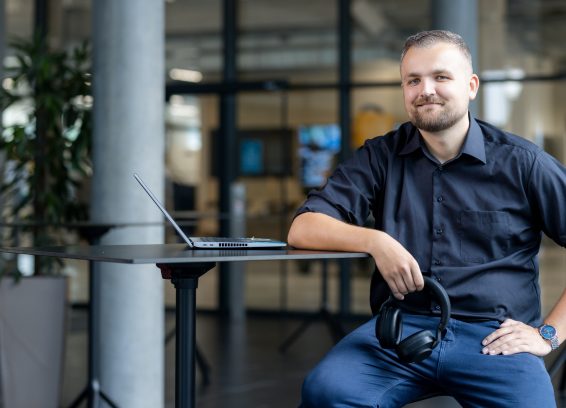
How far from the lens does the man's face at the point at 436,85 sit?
2.58 m

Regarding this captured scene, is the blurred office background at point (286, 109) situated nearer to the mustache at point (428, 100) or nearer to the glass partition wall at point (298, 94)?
the glass partition wall at point (298, 94)

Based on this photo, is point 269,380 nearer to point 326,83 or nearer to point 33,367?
point 33,367

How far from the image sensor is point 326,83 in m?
9.02

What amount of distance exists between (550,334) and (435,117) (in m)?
0.67

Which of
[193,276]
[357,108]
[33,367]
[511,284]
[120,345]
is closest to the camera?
[193,276]

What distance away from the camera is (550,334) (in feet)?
8.38

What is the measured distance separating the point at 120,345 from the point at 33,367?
2.46 feet

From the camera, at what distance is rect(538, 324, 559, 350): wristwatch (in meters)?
2.55

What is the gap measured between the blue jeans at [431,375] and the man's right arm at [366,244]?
8.6 inches

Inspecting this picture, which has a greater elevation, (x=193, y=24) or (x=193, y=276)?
(x=193, y=24)

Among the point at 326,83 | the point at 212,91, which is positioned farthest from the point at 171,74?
the point at 212,91

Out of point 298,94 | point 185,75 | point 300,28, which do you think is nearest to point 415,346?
point 298,94

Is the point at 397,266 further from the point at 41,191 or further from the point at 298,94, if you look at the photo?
the point at 298,94

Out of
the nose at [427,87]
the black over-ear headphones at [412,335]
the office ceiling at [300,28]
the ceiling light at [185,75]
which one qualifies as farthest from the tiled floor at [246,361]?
the office ceiling at [300,28]
